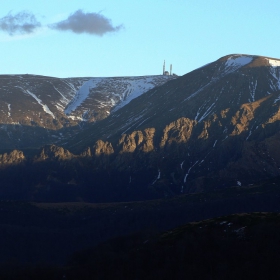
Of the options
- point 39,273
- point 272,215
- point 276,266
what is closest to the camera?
point 276,266

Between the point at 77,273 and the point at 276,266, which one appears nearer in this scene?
the point at 276,266

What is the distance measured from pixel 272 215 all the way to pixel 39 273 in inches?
1577

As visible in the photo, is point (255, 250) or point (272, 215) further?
point (272, 215)

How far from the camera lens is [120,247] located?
176 m

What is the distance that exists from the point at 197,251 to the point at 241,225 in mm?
11874

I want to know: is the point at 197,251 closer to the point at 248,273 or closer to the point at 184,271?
the point at 184,271

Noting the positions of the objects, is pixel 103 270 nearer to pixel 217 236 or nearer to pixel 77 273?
pixel 77 273

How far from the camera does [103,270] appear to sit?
15488 centimetres

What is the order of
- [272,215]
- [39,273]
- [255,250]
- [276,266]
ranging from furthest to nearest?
[272,215] < [39,273] < [255,250] < [276,266]

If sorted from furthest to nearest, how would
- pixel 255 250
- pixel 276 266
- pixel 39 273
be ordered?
pixel 39 273, pixel 255 250, pixel 276 266

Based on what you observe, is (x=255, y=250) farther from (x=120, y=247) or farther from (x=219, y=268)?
(x=120, y=247)

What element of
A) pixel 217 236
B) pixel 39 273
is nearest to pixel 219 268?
pixel 217 236

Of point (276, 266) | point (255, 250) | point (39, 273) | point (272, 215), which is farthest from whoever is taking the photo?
point (272, 215)

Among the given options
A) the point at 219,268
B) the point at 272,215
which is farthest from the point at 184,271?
the point at 272,215
